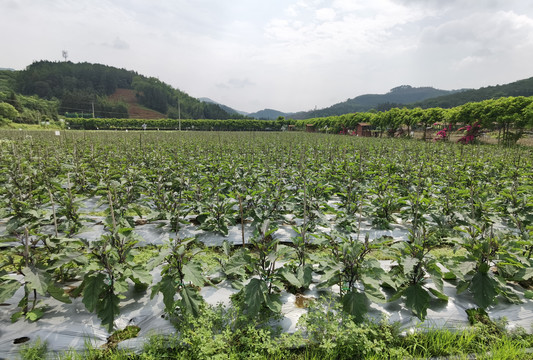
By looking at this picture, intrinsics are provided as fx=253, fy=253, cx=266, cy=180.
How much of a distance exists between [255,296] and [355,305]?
3.12ft

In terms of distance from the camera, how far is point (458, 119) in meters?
27.0

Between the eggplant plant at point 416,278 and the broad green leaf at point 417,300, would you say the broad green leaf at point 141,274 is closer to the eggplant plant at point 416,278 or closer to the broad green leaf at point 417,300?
the eggplant plant at point 416,278

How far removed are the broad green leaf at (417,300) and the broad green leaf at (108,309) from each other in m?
2.80

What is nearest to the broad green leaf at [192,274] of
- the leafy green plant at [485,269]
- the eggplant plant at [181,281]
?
the eggplant plant at [181,281]

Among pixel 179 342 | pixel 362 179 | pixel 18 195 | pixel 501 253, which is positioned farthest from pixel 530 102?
pixel 18 195

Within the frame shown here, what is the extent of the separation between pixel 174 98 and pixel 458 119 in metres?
146

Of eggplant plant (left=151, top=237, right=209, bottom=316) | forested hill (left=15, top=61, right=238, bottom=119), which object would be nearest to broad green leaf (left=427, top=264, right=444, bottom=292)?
eggplant plant (left=151, top=237, right=209, bottom=316)

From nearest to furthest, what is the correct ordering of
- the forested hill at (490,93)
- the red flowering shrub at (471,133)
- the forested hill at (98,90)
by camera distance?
the red flowering shrub at (471,133) < the forested hill at (490,93) < the forested hill at (98,90)

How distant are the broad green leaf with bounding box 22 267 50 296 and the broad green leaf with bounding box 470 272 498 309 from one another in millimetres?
4007

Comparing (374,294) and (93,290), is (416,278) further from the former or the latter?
(93,290)

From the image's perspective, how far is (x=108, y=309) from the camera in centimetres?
233

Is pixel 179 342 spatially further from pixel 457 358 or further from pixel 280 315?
pixel 457 358

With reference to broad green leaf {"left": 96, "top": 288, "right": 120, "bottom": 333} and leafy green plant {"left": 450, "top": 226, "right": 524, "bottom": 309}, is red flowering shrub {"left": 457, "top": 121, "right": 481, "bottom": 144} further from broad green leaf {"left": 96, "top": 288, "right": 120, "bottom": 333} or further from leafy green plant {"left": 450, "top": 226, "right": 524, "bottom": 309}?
broad green leaf {"left": 96, "top": 288, "right": 120, "bottom": 333}

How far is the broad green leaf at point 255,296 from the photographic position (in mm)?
2314
